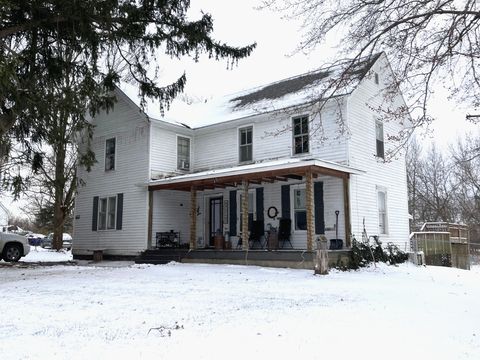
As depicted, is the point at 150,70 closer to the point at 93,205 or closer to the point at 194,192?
the point at 194,192

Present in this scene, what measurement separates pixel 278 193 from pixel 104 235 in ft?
24.9

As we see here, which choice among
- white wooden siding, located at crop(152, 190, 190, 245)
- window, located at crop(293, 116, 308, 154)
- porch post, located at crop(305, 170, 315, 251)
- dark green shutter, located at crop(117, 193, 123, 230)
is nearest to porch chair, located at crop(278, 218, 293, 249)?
porch post, located at crop(305, 170, 315, 251)

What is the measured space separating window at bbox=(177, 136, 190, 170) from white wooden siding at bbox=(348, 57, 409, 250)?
270 inches

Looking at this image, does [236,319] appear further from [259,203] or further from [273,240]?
[259,203]

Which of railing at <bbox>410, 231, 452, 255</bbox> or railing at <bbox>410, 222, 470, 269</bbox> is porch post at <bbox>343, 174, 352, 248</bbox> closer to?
railing at <bbox>410, 222, 470, 269</bbox>

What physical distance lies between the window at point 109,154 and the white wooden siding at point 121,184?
0.67 feet

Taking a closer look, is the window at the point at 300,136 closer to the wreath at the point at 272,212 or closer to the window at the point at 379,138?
the wreath at the point at 272,212

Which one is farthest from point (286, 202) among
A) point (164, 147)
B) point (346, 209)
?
point (164, 147)

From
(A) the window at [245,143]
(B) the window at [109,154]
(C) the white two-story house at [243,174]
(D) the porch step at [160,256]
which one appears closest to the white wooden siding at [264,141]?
(C) the white two-story house at [243,174]

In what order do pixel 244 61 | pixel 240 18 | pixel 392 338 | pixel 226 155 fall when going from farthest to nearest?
pixel 226 155 < pixel 244 61 < pixel 240 18 < pixel 392 338

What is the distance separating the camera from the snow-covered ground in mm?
4492

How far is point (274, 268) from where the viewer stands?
13344mm

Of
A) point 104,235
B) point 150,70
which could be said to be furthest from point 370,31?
point 104,235

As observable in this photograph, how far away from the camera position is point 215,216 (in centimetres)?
1803
